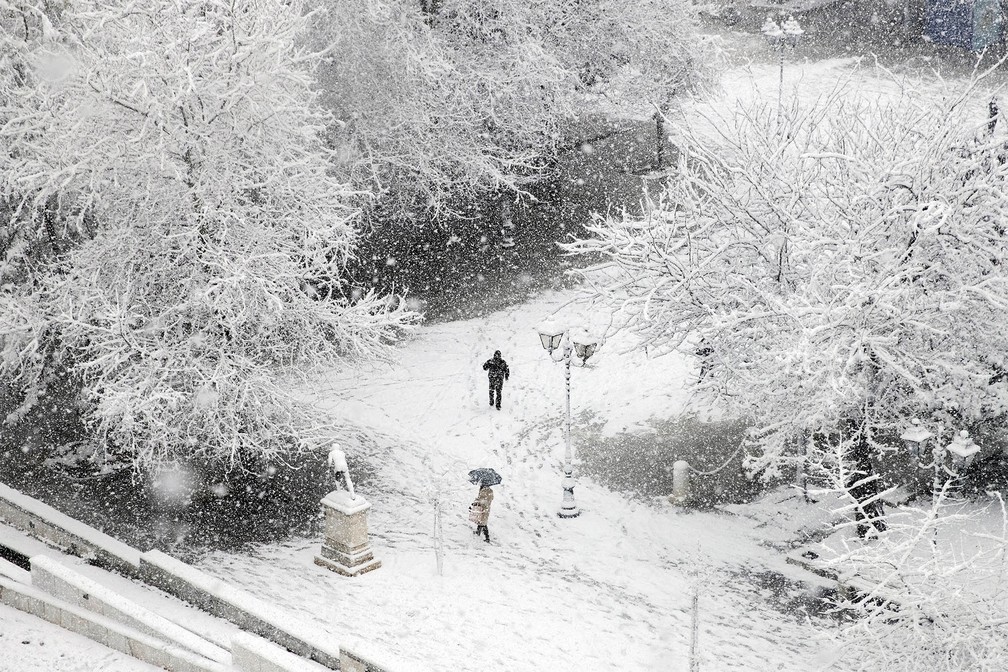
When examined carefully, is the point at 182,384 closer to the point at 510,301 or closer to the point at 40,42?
the point at 40,42

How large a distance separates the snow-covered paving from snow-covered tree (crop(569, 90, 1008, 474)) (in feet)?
6.23

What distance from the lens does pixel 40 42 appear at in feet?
56.0

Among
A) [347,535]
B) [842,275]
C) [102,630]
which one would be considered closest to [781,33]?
[842,275]

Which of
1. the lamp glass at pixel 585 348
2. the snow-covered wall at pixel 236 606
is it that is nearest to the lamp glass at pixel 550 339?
the lamp glass at pixel 585 348

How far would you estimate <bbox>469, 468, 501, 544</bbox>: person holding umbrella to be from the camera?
16.0 meters

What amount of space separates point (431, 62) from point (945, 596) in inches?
650

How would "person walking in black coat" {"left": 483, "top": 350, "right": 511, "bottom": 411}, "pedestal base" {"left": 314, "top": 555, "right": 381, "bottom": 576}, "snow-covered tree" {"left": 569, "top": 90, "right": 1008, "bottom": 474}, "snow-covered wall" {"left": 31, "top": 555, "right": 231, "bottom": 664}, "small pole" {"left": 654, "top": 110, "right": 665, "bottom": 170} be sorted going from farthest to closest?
"small pole" {"left": 654, "top": 110, "right": 665, "bottom": 170}
"person walking in black coat" {"left": 483, "top": 350, "right": 511, "bottom": 411}
"pedestal base" {"left": 314, "top": 555, "right": 381, "bottom": 576}
"snow-covered tree" {"left": 569, "top": 90, "right": 1008, "bottom": 474}
"snow-covered wall" {"left": 31, "top": 555, "right": 231, "bottom": 664}

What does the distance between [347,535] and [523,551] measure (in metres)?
2.98

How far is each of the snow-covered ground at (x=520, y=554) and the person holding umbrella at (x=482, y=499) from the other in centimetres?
41

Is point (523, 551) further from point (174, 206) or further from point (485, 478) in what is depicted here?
point (174, 206)

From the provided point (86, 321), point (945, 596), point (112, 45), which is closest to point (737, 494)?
point (945, 596)

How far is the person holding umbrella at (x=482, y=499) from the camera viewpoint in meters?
16.0

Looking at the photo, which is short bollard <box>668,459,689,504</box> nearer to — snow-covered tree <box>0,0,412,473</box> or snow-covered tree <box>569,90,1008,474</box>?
snow-covered tree <box>569,90,1008,474</box>

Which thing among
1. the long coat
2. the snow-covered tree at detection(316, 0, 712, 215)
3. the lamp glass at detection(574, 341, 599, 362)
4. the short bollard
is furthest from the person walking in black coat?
the snow-covered tree at detection(316, 0, 712, 215)
